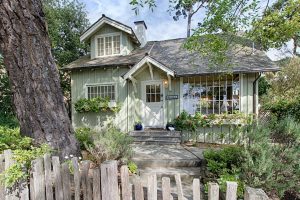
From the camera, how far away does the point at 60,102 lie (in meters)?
3.90

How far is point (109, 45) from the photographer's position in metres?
11.4

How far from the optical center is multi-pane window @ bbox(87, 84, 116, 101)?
10438 millimetres

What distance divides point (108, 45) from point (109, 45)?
0.05 metres

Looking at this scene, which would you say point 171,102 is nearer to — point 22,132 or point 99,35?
point 99,35

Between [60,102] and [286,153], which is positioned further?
[60,102]

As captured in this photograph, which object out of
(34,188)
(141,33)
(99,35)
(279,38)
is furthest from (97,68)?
(34,188)

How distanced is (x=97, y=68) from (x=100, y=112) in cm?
217

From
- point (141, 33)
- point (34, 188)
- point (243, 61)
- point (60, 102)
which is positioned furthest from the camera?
point (141, 33)

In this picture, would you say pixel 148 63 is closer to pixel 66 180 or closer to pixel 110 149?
pixel 110 149

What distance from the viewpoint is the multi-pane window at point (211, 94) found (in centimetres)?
884

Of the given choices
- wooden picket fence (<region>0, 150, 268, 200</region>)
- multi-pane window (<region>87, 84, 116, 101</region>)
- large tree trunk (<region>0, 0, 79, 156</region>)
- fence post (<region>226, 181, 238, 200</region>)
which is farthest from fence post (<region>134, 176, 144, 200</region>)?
multi-pane window (<region>87, 84, 116, 101</region>)

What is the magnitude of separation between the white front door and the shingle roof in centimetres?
112

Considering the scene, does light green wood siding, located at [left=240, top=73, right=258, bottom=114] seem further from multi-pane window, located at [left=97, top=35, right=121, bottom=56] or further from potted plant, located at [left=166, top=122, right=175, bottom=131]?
multi-pane window, located at [left=97, top=35, right=121, bottom=56]

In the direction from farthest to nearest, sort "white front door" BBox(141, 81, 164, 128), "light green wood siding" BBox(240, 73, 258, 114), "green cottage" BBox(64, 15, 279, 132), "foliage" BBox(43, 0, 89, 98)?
"foliage" BBox(43, 0, 89, 98), "white front door" BBox(141, 81, 164, 128), "green cottage" BBox(64, 15, 279, 132), "light green wood siding" BBox(240, 73, 258, 114)
